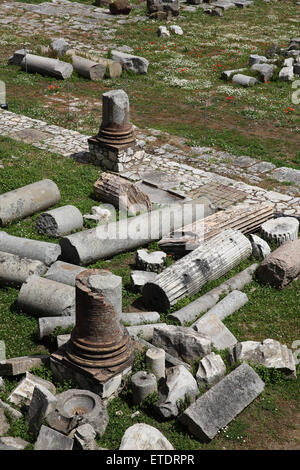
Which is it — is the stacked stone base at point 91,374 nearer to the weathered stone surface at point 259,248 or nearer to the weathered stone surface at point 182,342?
the weathered stone surface at point 182,342

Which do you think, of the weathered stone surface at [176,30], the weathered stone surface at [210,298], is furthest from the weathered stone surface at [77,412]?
the weathered stone surface at [176,30]

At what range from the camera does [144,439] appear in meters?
7.11

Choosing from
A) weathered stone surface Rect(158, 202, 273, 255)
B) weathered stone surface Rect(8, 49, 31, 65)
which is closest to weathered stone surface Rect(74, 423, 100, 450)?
weathered stone surface Rect(158, 202, 273, 255)

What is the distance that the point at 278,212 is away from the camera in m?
13.1

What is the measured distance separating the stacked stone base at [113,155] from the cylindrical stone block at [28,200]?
209cm

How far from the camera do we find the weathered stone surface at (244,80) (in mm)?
20797

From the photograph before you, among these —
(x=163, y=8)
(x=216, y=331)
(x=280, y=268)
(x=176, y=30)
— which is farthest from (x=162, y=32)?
(x=216, y=331)

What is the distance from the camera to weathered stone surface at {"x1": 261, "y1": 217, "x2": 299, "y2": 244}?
11.9 meters

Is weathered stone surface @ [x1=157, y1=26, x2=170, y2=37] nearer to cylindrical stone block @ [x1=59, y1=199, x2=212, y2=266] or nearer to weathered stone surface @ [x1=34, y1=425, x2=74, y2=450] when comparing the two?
cylindrical stone block @ [x1=59, y1=199, x2=212, y2=266]

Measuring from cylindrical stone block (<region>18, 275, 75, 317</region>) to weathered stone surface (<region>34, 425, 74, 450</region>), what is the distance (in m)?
2.59

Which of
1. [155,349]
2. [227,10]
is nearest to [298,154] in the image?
[155,349]

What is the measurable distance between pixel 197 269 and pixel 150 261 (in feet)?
2.87
